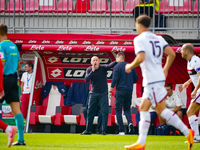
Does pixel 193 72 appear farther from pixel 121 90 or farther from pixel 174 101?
pixel 174 101

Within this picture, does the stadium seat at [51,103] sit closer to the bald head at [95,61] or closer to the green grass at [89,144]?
the bald head at [95,61]

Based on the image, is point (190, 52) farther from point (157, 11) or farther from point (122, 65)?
point (157, 11)

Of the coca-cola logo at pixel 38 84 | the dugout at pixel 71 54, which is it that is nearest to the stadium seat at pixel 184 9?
the dugout at pixel 71 54

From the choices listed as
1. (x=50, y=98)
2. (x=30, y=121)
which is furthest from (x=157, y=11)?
(x=30, y=121)

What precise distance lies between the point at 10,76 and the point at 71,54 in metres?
7.77

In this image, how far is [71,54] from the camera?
15320mm

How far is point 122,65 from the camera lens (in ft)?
41.2

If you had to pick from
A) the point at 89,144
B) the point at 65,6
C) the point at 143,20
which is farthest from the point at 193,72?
the point at 65,6

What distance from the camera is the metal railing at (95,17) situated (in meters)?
15.1

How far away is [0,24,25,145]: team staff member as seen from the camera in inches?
296

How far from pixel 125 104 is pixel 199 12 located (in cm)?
516

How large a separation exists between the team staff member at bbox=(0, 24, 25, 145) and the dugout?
627 centimetres

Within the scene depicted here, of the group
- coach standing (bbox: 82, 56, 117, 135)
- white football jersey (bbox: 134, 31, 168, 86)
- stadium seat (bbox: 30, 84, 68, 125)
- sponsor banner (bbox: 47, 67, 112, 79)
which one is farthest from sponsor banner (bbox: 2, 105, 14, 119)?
white football jersey (bbox: 134, 31, 168, 86)

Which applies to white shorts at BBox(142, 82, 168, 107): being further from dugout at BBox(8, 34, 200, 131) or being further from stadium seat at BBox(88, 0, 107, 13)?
stadium seat at BBox(88, 0, 107, 13)
